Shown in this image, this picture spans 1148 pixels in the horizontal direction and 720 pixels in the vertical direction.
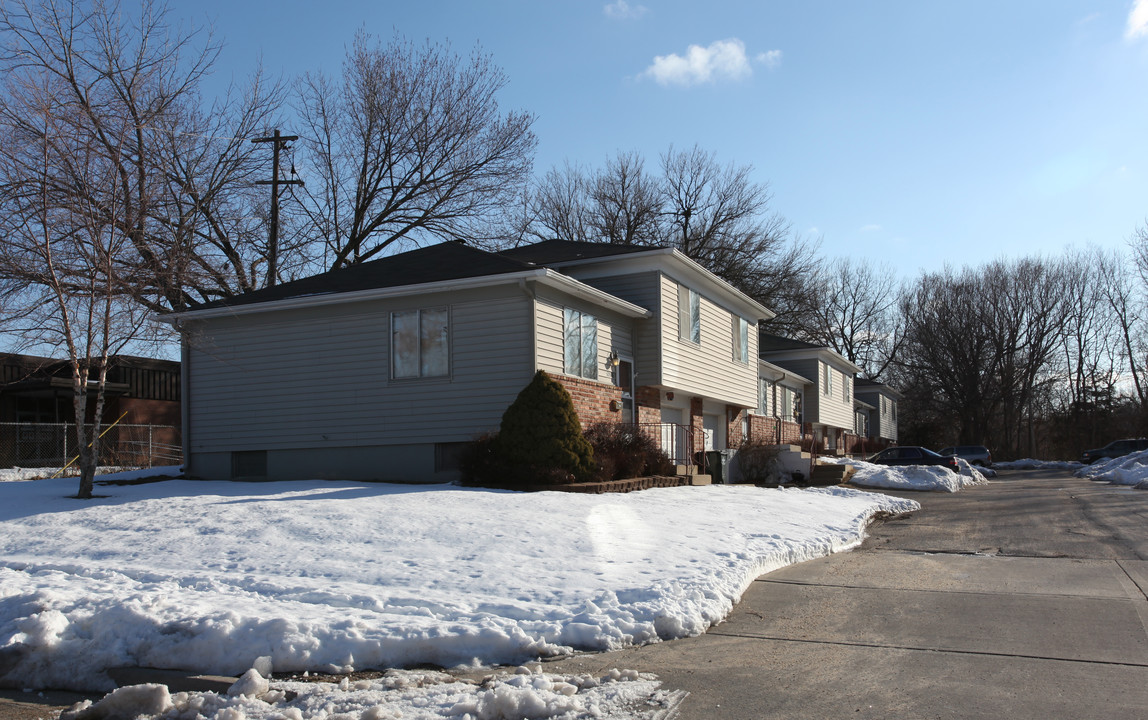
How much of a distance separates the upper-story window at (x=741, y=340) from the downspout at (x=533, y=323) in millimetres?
10994

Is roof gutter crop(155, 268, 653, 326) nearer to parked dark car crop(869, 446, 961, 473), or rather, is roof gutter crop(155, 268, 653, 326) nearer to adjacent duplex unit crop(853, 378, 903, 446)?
parked dark car crop(869, 446, 961, 473)

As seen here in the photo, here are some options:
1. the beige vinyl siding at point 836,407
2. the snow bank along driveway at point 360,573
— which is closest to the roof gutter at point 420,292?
the snow bank along driveway at point 360,573

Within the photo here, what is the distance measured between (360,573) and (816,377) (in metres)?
32.7

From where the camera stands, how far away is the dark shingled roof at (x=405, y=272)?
17016mm

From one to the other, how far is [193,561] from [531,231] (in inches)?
1306

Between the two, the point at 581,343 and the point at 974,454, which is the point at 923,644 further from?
the point at 974,454

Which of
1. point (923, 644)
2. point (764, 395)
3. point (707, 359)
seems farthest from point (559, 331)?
point (764, 395)

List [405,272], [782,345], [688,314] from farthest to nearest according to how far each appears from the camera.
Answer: [782,345]
[688,314]
[405,272]

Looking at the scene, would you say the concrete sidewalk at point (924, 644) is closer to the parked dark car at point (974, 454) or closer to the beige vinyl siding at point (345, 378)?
the beige vinyl siding at point (345, 378)

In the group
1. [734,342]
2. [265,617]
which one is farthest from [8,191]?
[734,342]

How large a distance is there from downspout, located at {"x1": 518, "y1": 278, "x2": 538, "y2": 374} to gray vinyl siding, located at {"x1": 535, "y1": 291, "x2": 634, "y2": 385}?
0.08 meters

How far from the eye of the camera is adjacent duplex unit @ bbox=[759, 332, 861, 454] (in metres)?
38.0

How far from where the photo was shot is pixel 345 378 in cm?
1767

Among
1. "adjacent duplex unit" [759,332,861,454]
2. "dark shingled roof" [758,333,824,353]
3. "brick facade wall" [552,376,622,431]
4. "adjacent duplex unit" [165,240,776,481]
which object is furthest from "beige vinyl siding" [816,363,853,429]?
"brick facade wall" [552,376,622,431]
